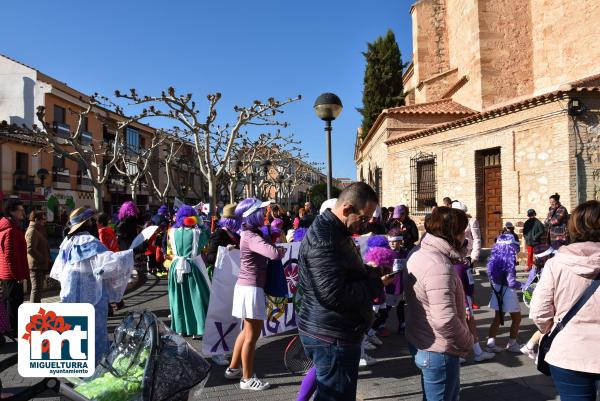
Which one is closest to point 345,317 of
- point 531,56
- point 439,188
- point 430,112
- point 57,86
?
point 439,188

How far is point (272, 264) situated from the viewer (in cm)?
446

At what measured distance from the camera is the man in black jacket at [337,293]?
2.49m

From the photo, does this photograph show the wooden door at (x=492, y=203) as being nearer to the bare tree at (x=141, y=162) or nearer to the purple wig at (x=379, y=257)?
the purple wig at (x=379, y=257)

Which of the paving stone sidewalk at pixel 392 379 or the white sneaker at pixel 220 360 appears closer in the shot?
the paving stone sidewalk at pixel 392 379

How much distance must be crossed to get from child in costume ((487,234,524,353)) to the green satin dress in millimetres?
3553

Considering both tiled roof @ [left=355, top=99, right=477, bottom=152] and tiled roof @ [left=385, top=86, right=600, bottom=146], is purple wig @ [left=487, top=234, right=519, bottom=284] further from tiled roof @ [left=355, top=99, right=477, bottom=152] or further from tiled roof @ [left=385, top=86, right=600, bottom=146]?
tiled roof @ [left=355, top=99, right=477, bottom=152]

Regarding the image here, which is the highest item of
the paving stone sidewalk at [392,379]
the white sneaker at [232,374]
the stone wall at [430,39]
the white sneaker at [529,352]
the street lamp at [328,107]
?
the stone wall at [430,39]

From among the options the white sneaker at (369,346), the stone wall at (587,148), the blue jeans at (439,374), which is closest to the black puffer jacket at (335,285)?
the blue jeans at (439,374)

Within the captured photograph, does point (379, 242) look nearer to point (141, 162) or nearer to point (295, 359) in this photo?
point (295, 359)

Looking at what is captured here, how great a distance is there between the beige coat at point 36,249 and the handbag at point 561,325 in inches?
261

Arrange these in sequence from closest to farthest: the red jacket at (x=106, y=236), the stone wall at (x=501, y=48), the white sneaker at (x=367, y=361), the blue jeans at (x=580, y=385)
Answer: the blue jeans at (x=580, y=385) → the white sneaker at (x=367, y=361) → the red jacket at (x=106, y=236) → the stone wall at (x=501, y=48)

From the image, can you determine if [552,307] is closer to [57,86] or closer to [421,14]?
[421,14]

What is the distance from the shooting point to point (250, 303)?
4.15m

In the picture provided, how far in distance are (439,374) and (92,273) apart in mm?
3004
